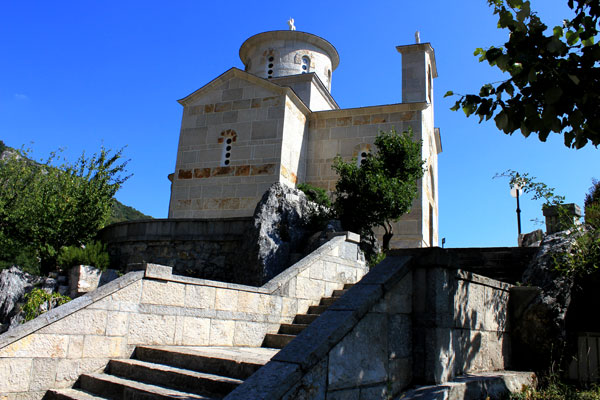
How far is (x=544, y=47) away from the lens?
4.00 meters

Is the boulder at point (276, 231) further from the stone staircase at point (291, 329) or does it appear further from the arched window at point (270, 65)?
the arched window at point (270, 65)

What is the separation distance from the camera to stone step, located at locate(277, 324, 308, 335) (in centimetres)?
691

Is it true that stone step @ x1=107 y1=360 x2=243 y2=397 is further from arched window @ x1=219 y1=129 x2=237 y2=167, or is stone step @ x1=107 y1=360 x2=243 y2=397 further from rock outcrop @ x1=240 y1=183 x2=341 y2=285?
arched window @ x1=219 y1=129 x2=237 y2=167

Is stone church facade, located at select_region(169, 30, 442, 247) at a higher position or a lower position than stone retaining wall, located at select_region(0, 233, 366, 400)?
higher

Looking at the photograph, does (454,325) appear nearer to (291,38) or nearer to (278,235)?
(278,235)

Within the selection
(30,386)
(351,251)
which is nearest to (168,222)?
(351,251)

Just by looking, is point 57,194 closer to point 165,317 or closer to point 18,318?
point 18,318

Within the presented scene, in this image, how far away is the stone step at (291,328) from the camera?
691 cm

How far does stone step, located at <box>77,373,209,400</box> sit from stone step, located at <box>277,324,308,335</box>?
95.3 inches

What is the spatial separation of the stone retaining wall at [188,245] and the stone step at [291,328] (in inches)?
136

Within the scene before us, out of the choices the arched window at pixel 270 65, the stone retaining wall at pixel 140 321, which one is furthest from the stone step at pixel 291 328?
the arched window at pixel 270 65

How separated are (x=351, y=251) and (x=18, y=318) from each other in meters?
7.49

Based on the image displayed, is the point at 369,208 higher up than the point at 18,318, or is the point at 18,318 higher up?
the point at 369,208


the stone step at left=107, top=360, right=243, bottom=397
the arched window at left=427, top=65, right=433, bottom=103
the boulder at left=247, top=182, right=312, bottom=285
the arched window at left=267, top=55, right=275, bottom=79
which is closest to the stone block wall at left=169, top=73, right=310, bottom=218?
the boulder at left=247, top=182, right=312, bottom=285
